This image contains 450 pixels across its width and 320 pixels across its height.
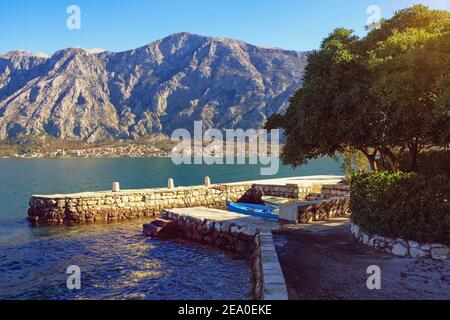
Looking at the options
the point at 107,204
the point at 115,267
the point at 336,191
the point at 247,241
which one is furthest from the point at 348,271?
the point at 107,204

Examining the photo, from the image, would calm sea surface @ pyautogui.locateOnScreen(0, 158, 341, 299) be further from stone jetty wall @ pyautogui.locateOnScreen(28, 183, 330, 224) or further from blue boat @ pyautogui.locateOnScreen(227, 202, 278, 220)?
blue boat @ pyautogui.locateOnScreen(227, 202, 278, 220)

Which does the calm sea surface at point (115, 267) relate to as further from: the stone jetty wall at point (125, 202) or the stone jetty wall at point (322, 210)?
the stone jetty wall at point (322, 210)

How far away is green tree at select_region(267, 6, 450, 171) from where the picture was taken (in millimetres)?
15453

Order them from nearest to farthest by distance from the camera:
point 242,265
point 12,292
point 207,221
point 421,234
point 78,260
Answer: point 421,234 → point 12,292 → point 242,265 → point 78,260 → point 207,221

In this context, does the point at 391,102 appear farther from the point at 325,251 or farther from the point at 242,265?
the point at 242,265

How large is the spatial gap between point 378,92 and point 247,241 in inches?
439

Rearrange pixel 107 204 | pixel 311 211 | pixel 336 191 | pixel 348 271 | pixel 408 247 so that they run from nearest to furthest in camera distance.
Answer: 1. pixel 348 271
2. pixel 408 247
3. pixel 311 211
4. pixel 336 191
5. pixel 107 204

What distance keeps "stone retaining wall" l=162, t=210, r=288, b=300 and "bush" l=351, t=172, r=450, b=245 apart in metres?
4.38

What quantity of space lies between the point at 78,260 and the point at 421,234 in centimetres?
1900

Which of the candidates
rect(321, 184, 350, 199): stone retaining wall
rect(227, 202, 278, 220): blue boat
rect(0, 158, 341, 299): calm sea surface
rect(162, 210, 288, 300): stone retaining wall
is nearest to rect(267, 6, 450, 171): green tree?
rect(162, 210, 288, 300): stone retaining wall

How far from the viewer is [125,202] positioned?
40.2m

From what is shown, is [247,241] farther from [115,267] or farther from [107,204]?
[107,204]
